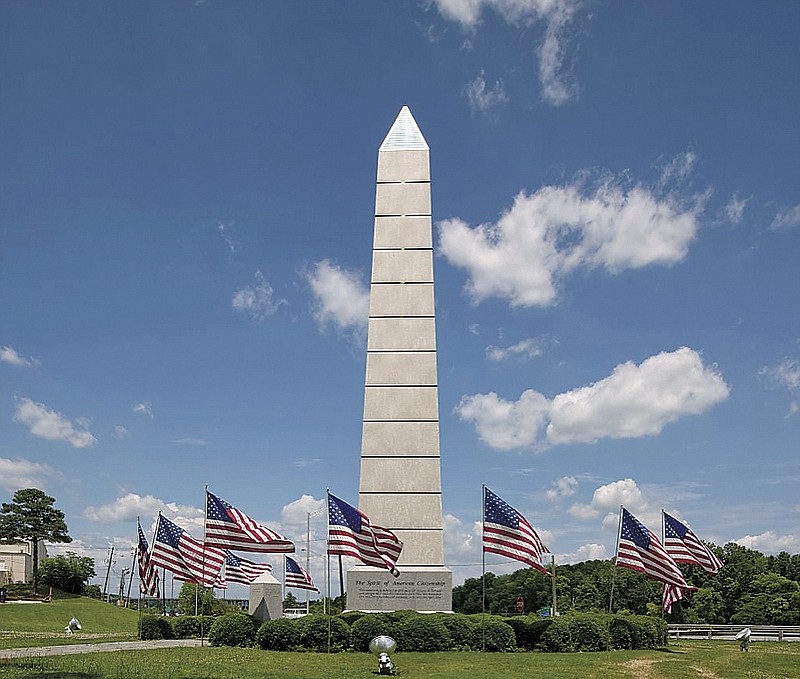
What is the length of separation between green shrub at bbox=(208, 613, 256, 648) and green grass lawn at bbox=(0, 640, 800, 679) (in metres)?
1.37

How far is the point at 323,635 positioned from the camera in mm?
22531

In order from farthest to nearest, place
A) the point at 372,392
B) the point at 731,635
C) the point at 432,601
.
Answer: the point at 731,635 < the point at 372,392 < the point at 432,601

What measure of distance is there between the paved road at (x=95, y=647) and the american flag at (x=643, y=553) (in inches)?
516

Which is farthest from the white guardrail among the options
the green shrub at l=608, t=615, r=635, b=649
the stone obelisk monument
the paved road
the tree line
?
the paved road

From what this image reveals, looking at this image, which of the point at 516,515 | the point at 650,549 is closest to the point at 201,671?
the point at 516,515

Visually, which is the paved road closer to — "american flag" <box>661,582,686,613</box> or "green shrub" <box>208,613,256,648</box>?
"green shrub" <box>208,613,256,648</box>

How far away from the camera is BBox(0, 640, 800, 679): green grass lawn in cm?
1680

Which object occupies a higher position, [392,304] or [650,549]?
[392,304]

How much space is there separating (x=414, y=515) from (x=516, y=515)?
19.5 ft

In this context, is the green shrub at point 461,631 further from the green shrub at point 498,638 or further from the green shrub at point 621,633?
the green shrub at point 621,633

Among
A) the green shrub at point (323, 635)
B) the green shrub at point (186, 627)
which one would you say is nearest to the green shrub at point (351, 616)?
the green shrub at point (323, 635)

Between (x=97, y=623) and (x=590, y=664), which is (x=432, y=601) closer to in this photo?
(x=590, y=664)

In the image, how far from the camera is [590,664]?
20.0m

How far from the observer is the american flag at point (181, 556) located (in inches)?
990
